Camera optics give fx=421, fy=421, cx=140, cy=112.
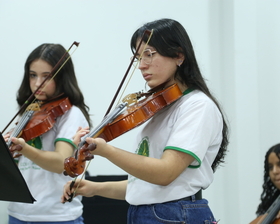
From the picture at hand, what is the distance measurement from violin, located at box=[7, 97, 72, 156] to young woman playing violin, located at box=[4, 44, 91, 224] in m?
0.03

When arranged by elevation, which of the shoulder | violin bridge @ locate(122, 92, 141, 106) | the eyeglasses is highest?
the eyeglasses

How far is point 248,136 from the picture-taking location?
2.65 meters

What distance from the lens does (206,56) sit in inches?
117

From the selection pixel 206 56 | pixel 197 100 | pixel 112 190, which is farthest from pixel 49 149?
pixel 206 56

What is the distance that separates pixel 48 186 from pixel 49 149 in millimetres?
152

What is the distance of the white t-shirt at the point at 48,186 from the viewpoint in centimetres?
167

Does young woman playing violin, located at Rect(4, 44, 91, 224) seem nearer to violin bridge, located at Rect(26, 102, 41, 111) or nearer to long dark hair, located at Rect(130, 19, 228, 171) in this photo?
violin bridge, located at Rect(26, 102, 41, 111)

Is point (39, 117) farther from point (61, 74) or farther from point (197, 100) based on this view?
point (197, 100)

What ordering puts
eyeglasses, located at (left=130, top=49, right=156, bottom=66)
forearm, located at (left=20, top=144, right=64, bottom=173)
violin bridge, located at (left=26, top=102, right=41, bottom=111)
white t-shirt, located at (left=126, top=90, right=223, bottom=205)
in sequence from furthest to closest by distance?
violin bridge, located at (left=26, top=102, right=41, bottom=111)
forearm, located at (left=20, top=144, right=64, bottom=173)
eyeglasses, located at (left=130, top=49, right=156, bottom=66)
white t-shirt, located at (left=126, top=90, right=223, bottom=205)

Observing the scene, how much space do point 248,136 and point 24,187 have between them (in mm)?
1850

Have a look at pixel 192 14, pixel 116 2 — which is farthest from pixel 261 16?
pixel 116 2

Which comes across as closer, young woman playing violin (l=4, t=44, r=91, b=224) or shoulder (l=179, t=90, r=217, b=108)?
shoulder (l=179, t=90, r=217, b=108)

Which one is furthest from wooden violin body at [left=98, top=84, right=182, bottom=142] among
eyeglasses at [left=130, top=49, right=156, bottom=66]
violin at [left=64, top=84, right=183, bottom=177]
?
eyeglasses at [left=130, top=49, right=156, bottom=66]

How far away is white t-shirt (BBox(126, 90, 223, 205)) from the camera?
1.14 meters
